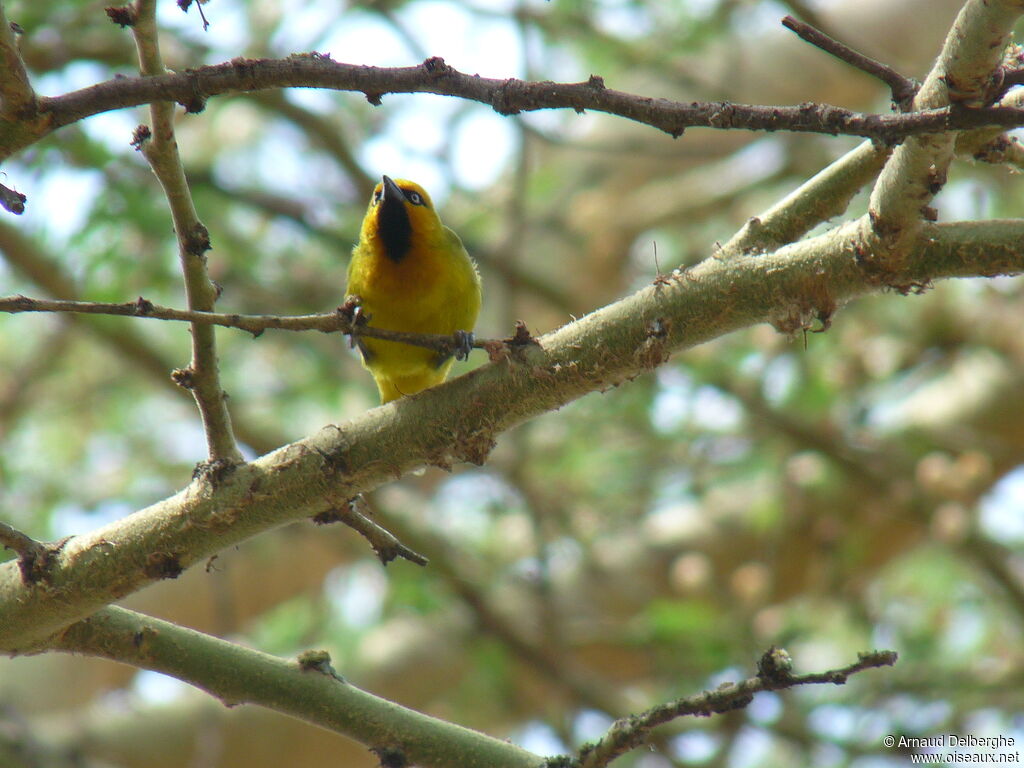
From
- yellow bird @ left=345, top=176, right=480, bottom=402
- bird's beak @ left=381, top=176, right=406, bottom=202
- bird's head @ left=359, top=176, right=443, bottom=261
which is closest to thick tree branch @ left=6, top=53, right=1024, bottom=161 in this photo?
yellow bird @ left=345, top=176, right=480, bottom=402

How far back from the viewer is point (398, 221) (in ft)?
12.6

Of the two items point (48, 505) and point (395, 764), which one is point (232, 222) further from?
point (395, 764)

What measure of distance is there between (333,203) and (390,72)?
4926mm

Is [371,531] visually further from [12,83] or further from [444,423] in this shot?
[12,83]

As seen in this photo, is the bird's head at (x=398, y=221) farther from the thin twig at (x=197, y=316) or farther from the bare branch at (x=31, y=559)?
the bare branch at (x=31, y=559)

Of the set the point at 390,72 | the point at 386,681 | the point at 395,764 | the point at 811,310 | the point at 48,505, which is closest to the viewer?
the point at 390,72

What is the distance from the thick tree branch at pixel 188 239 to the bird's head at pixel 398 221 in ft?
5.11

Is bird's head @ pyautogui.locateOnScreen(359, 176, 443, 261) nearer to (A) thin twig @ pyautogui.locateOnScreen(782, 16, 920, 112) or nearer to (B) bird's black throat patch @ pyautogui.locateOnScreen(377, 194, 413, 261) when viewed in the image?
(B) bird's black throat patch @ pyautogui.locateOnScreen(377, 194, 413, 261)

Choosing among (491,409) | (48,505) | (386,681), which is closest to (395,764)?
(491,409)

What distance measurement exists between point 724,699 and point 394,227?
2.39 meters

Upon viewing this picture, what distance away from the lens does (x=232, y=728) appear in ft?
18.8

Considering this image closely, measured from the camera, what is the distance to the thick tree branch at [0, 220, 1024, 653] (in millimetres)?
2014

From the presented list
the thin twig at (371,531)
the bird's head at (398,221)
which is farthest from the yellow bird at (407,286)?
the thin twig at (371,531)

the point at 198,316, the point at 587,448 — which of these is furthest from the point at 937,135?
the point at 587,448
